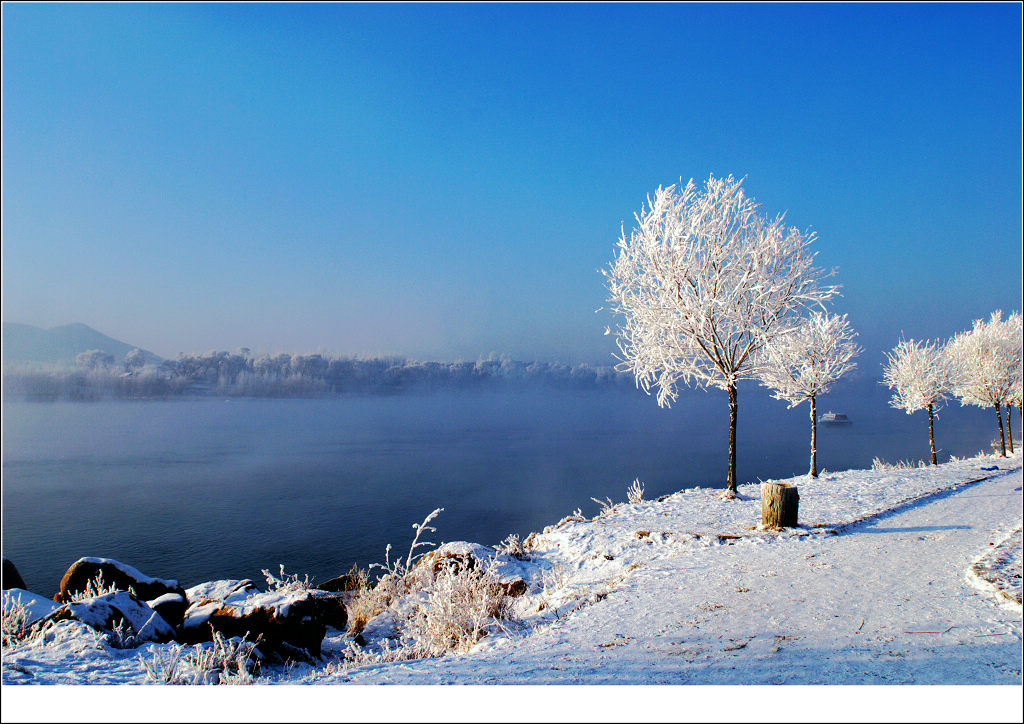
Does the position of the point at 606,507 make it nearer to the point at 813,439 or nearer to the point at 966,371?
the point at 813,439

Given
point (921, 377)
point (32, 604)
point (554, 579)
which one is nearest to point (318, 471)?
point (554, 579)

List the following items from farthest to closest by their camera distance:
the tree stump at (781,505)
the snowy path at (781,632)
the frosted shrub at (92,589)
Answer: the tree stump at (781,505) → the frosted shrub at (92,589) → the snowy path at (781,632)

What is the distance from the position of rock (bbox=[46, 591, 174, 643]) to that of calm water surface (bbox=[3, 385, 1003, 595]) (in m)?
2.45

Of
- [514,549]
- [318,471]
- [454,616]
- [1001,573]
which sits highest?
[1001,573]

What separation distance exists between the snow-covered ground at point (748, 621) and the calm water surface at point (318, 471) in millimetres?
3495

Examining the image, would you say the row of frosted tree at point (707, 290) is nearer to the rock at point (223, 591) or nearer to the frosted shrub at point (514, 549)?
the frosted shrub at point (514, 549)

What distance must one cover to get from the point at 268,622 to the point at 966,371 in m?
22.7

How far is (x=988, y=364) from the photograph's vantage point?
53.8 feet

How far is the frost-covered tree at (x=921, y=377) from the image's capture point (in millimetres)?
18734

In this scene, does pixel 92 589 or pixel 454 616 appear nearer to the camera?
pixel 454 616

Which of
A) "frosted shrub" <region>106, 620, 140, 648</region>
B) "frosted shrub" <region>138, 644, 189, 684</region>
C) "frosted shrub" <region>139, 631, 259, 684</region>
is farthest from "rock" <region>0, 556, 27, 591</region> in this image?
"frosted shrub" <region>138, 644, 189, 684</region>

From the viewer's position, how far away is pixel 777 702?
8.95 ft

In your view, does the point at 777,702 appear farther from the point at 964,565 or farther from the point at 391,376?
the point at 391,376

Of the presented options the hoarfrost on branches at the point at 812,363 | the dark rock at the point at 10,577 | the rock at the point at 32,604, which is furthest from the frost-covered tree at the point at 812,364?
the dark rock at the point at 10,577
